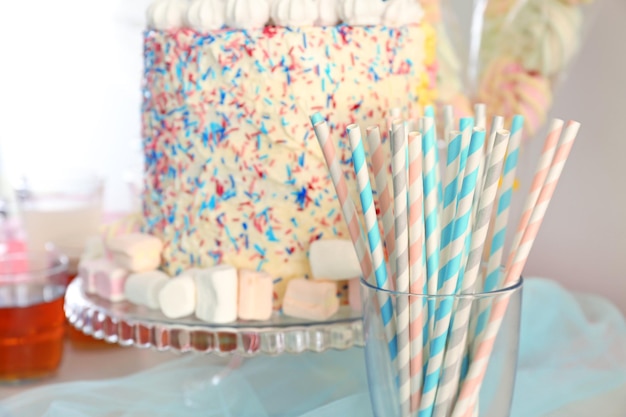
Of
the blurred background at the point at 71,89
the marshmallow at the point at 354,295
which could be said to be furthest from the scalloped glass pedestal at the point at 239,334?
the blurred background at the point at 71,89

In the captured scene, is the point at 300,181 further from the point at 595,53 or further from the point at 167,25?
the point at 595,53

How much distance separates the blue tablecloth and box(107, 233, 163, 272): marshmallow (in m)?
0.17

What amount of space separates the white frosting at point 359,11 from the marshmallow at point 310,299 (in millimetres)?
309

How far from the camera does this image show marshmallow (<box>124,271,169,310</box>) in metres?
0.98

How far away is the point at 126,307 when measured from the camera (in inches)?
39.4

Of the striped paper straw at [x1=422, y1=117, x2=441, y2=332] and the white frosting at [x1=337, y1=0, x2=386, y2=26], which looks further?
the white frosting at [x1=337, y1=0, x2=386, y2=26]

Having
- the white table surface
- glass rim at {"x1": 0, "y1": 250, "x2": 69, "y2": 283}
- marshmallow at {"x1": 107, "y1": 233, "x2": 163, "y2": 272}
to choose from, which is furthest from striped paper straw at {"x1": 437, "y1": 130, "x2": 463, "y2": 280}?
glass rim at {"x1": 0, "y1": 250, "x2": 69, "y2": 283}

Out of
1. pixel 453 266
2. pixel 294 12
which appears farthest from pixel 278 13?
pixel 453 266

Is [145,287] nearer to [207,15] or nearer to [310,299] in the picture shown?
[310,299]

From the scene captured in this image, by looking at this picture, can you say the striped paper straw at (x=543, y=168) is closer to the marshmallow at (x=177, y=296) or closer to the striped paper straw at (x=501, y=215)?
A: the striped paper straw at (x=501, y=215)

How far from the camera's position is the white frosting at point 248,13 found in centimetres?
93

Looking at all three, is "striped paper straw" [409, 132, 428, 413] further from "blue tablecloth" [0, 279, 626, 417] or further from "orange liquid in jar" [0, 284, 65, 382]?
"orange liquid in jar" [0, 284, 65, 382]

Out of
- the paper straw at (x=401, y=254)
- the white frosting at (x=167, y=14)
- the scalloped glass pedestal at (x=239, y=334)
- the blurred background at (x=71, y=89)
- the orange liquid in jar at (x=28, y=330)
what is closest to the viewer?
the paper straw at (x=401, y=254)

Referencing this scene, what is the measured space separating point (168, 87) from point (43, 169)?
1409 mm
